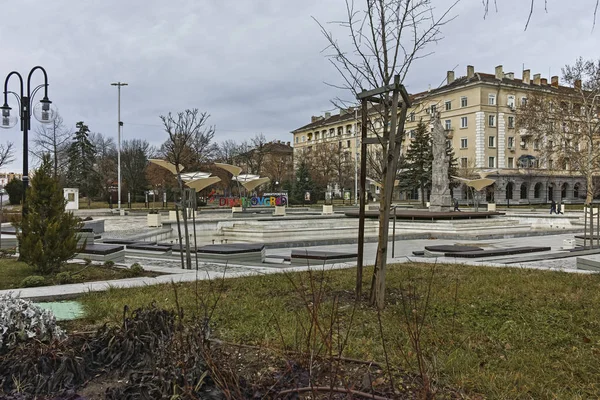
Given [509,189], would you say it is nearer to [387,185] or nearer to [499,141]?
[499,141]

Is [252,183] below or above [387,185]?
above

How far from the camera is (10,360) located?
3051 mm

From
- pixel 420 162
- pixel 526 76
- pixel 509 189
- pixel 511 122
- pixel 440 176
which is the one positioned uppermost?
pixel 526 76

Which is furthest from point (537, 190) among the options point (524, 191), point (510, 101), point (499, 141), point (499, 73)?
point (499, 73)

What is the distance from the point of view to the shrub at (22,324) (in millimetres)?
3361

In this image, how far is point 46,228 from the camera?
7.86 meters

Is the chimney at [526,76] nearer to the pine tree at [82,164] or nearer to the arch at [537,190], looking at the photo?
the arch at [537,190]

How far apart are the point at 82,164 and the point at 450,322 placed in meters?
68.8

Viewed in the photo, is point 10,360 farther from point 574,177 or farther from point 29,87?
point 574,177

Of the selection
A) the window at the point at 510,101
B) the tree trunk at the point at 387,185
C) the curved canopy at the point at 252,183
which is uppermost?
the window at the point at 510,101

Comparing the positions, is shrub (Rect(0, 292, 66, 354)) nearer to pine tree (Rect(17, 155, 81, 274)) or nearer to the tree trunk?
the tree trunk

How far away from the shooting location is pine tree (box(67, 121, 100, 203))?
62.0 metres

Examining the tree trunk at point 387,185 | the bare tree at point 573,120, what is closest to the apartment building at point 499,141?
the bare tree at point 573,120

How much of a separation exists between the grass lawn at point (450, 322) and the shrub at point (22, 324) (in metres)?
1.02
